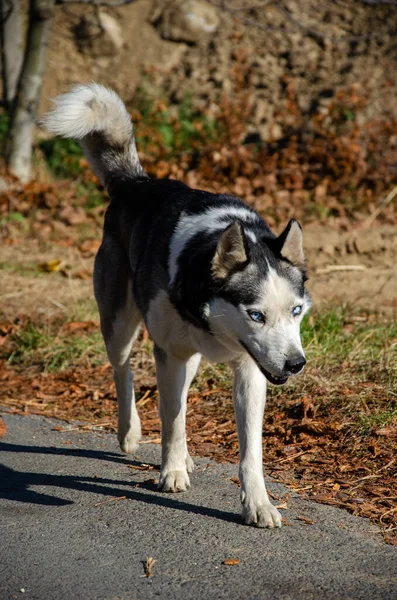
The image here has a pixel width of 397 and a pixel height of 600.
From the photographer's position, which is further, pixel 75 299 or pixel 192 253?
pixel 75 299

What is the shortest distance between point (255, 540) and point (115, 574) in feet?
2.31

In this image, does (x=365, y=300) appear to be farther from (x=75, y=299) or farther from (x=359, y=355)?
(x=75, y=299)

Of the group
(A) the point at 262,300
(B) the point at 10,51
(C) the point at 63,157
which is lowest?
(C) the point at 63,157

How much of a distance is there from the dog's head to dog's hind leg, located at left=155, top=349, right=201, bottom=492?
1.49 ft

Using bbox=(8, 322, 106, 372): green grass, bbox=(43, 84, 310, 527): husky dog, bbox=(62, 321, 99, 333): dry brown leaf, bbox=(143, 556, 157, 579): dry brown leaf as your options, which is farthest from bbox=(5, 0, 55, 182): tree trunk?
bbox=(143, 556, 157, 579): dry brown leaf

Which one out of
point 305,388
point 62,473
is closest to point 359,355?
point 305,388

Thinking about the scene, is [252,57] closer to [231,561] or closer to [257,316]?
[257,316]

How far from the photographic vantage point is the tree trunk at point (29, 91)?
1138 centimetres

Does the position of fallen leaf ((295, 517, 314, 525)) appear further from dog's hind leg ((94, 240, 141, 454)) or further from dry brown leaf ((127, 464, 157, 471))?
dog's hind leg ((94, 240, 141, 454))

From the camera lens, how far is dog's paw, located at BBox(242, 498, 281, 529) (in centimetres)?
416

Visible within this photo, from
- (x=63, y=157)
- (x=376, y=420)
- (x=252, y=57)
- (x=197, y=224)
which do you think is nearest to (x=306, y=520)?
(x=376, y=420)

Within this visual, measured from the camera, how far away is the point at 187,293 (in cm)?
449

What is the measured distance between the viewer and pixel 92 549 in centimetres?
395

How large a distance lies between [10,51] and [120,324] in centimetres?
834
